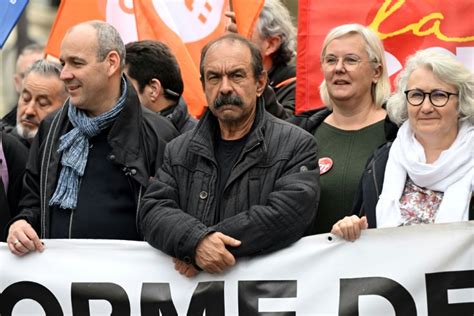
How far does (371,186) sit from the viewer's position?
19.8 feet

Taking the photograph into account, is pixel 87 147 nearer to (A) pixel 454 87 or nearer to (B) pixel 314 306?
(B) pixel 314 306

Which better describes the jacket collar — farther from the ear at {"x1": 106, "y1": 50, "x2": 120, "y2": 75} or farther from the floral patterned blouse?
the floral patterned blouse

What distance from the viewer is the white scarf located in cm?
573

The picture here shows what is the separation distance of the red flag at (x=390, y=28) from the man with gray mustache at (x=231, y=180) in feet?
4.59

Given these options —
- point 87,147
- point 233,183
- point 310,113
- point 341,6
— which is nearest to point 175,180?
point 233,183

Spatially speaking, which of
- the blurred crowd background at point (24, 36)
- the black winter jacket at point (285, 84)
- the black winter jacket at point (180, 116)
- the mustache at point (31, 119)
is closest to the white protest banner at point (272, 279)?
the black winter jacket at point (180, 116)

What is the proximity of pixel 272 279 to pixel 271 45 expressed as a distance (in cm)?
266

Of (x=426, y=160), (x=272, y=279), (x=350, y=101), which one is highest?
(x=350, y=101)

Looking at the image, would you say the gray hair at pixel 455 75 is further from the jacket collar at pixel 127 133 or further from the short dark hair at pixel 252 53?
the jacket collar at pixel 127 133

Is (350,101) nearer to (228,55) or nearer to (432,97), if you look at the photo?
(432,97)

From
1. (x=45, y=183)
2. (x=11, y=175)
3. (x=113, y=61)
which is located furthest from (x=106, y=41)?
(x=11, y=175)

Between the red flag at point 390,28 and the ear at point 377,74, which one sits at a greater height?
the red flag at point 390,28

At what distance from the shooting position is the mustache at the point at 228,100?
19.2ft

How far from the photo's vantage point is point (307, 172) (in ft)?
18.8
